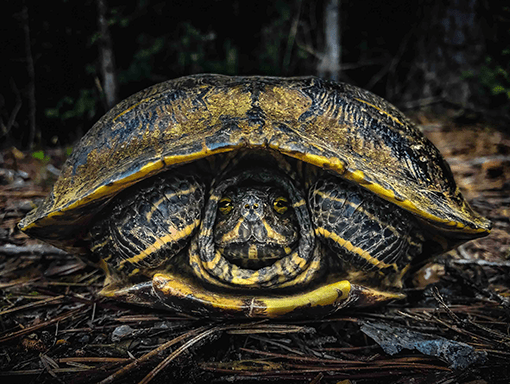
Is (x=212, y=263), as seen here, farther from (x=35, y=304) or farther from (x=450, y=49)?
(x=450, y=49)

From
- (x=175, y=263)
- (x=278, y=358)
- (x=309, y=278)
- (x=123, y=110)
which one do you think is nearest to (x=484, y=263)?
(x=309, y=278)

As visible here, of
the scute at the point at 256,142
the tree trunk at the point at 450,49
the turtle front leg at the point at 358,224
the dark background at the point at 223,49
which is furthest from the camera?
the tree trunk at the point at 450,49

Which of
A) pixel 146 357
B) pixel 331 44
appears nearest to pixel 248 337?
pixel 146 357

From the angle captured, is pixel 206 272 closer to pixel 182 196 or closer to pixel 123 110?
pixel 182 196

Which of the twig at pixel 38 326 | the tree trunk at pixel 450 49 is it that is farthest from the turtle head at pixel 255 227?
the tree trunk at pixel 450 49

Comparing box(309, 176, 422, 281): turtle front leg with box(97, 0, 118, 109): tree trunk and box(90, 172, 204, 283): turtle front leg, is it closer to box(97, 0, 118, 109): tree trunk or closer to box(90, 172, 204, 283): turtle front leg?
box(90, 172, 204, 283): turtle front leg

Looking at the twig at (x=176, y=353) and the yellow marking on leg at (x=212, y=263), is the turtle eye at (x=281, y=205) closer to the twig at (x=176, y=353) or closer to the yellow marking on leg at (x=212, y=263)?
the yellow marking on leg at (x=212, y=263)
